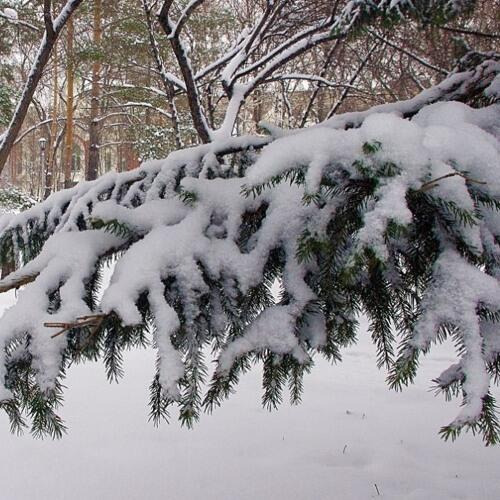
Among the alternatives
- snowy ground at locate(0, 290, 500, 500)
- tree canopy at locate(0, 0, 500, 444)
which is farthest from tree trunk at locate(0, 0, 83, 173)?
tree canopy at locate(0, 0, 500, 444)

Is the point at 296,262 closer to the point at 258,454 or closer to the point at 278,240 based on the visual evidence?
the point at 278,240

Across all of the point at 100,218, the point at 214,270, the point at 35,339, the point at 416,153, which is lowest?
the point at 35,339

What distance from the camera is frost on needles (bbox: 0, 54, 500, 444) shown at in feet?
3.26

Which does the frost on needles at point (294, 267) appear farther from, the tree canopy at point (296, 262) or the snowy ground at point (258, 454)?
the snowy ground at point (258, 454)

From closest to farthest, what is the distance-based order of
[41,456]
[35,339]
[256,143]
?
[35,339], [256,143], [41,456]

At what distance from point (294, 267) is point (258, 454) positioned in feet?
6.49

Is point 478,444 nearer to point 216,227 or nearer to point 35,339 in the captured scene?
point 216,227

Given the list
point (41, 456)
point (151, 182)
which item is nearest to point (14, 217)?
point (151, 182)

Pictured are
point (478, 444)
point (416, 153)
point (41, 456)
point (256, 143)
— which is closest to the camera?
point (416, 153)

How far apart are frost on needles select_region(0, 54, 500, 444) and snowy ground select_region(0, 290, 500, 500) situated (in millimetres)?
1366

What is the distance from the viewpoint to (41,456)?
9.00ft

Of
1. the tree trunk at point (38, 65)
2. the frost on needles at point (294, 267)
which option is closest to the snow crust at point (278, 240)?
the frost on needles at point (294, 267)

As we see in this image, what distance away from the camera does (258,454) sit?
9.37 ft

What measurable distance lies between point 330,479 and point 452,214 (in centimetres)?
198
